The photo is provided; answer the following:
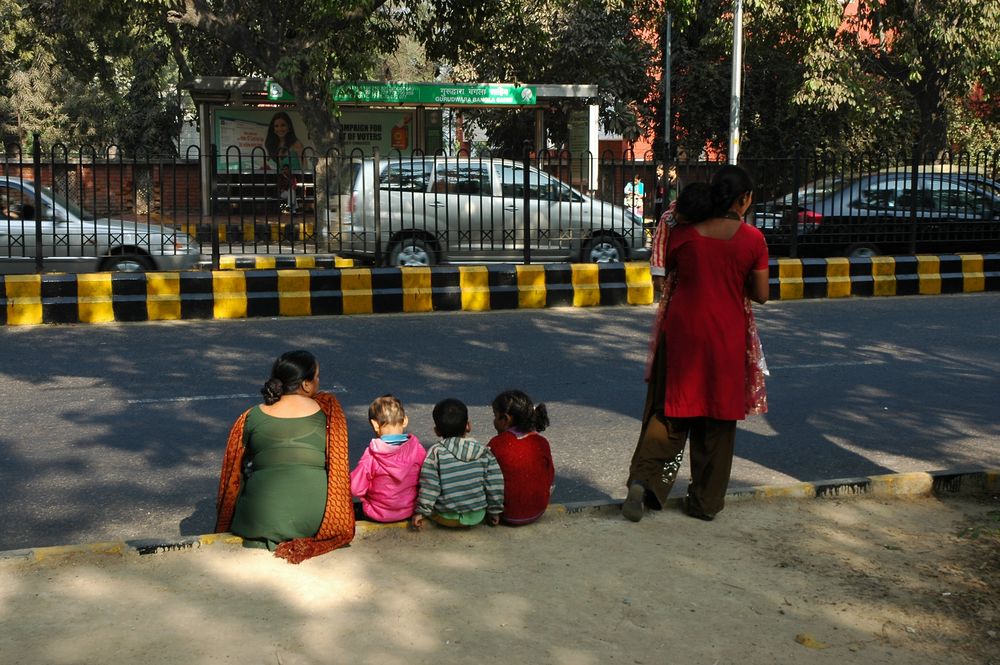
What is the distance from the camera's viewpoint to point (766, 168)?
49.4 ft

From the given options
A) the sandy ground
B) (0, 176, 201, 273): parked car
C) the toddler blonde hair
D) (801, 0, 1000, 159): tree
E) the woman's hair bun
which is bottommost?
the sandy ground

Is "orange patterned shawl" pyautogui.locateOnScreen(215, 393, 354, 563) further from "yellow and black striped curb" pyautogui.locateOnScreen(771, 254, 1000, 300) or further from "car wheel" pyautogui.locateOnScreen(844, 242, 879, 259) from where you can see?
"car wheel" pyautogui.locateOnScreen(844, 242, 879, 259)

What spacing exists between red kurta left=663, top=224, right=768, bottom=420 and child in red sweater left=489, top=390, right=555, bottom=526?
22.4 inches

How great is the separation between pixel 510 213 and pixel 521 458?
9.26 meters

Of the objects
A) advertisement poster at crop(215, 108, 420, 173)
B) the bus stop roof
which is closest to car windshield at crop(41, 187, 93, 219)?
the bus stop roof

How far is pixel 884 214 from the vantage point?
14.9 meters

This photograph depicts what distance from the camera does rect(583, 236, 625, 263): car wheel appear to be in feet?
48.6

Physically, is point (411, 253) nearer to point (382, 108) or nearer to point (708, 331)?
point (708, 331)

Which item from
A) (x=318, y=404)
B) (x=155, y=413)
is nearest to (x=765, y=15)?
(x=155, y=413)

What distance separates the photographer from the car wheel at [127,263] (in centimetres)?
1297

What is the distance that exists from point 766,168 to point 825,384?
6.83 m

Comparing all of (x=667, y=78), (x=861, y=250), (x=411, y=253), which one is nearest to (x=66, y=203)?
(x=411, y=253)

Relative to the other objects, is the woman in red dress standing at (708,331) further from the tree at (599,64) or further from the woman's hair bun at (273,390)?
the tree at (599,64)

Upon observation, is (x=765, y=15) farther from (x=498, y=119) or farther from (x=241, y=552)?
(x=241, y=552)
